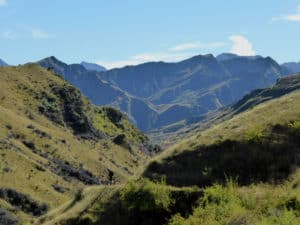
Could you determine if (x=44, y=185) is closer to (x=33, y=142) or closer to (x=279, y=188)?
(x=33, y=142)

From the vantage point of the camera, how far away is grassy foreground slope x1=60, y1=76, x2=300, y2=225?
44.0 m

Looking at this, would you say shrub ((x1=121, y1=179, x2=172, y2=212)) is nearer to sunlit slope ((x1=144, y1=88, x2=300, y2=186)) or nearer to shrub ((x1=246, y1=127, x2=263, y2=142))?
sunlit slope ((x1=144, y1=88, x2=300, y2=186))

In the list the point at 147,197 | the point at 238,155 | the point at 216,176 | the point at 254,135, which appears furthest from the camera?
the point at 254,135

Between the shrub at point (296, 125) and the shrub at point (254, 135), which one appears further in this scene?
the shrub at point (296, 125)

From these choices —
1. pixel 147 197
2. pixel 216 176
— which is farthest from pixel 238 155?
pixel 147 197

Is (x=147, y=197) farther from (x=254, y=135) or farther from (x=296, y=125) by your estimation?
(x=296, y=125)

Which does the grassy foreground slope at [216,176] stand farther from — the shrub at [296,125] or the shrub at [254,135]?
the shrub at [296,125]

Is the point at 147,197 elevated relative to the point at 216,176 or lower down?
lower down

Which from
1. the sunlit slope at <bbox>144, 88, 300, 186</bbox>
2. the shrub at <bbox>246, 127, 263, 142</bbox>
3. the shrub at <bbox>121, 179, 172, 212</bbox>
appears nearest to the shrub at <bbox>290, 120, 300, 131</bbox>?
the sunlit slope at <bbox>144, 88, 300, 186</bbox>

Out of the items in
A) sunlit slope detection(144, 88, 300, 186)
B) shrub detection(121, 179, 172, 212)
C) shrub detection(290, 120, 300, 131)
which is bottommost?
shrub detection(121, 179, 172, 212)

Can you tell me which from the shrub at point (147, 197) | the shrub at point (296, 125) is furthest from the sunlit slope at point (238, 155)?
the shrub at point (147, 197)

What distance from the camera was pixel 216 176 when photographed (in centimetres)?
5056

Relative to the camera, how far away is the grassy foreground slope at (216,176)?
4400cm

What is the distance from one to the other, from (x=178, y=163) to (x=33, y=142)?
131 metres
